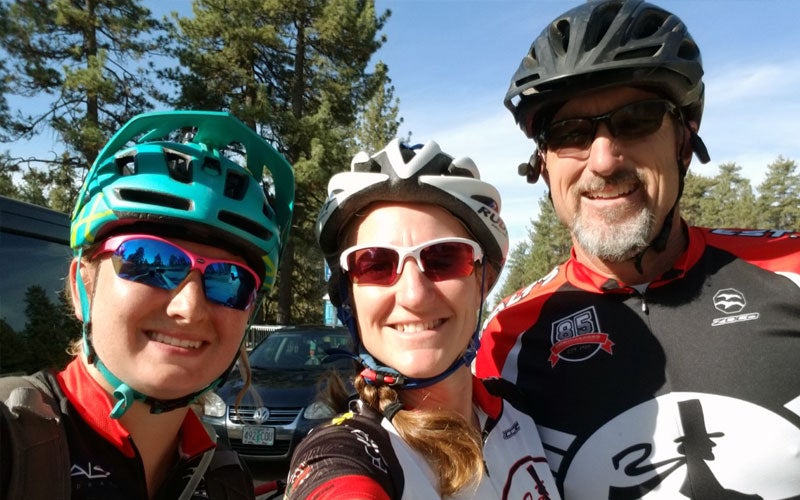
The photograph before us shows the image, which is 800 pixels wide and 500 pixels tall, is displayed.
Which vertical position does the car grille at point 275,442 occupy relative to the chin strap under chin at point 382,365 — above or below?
below

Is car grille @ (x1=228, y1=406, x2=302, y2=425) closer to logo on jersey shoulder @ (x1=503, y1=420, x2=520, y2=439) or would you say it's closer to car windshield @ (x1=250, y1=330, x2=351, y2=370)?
car windshield @ (x1=250, y1=330, x2=351, y2=370)

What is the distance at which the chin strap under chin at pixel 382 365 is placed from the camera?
7.06 ft

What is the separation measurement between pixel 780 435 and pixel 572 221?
123 centimetres

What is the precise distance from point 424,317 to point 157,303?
93 centimetres

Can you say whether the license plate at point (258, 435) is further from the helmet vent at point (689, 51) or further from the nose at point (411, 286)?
the helmet vent at point (689, 51)

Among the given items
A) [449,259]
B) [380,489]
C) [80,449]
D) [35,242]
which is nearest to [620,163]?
[449,259]

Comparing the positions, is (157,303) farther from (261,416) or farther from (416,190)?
(261,416)

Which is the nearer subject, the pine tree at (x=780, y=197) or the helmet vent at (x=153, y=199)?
the helmet vent at (x=153, y=199)

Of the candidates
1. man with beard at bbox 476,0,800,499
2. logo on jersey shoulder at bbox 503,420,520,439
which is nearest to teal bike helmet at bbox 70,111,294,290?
logo on jersey shoulder at bbox 503,420,520,439

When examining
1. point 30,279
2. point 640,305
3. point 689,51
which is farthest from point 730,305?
point 30,279

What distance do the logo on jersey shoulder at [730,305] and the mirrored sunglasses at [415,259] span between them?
3.77 feet

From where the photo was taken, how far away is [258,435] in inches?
297

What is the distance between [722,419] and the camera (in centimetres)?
228

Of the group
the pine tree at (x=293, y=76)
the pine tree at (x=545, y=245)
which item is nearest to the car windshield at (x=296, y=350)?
the pine tree at (x=293, y=76)
